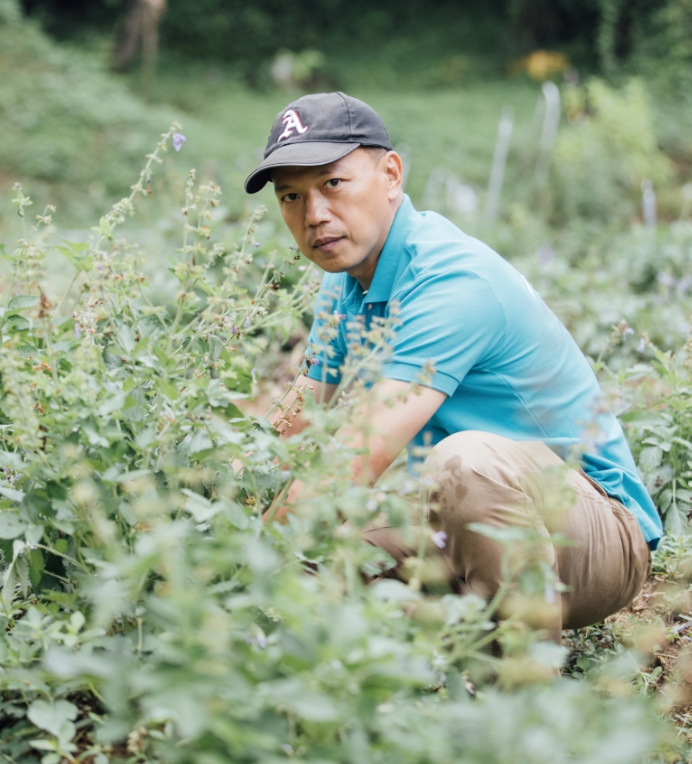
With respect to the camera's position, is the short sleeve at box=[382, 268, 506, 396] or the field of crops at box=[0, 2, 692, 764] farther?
the short sleeve at box=[382, 268, 506, 396]

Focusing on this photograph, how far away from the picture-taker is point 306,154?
1.96 meters

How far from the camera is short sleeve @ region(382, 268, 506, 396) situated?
5.78 ft

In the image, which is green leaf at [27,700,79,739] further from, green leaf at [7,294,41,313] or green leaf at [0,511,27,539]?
green leaf at [7,294,41,313]

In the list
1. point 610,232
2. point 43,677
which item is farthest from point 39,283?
point 610,232

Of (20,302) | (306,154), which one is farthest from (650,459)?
(20,302)

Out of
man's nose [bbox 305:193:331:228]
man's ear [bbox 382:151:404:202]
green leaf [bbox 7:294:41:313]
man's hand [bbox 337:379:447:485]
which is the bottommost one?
man's hand [bbox 337:379:447:485]

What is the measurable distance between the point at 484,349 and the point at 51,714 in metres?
1.15

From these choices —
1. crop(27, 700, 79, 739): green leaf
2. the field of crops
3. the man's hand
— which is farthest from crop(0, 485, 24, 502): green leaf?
the man's hand

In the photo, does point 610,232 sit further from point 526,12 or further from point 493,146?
point 526,12

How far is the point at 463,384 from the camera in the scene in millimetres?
1980

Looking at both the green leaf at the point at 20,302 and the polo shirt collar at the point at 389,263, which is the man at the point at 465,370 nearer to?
the polo shirt collar at the point at 389,263

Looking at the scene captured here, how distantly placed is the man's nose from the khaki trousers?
0.64 m

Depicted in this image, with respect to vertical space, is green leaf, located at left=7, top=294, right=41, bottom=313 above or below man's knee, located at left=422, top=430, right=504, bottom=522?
above

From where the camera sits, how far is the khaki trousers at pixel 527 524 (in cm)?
177
